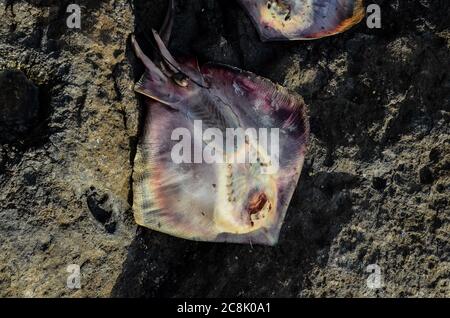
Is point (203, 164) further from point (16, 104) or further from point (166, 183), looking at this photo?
point (16, 104)

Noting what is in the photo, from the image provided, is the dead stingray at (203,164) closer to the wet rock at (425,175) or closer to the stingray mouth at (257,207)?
the stingray mouth at (257,207)

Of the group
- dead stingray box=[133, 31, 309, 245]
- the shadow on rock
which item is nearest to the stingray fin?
dead stingray box=[133, 31, 309, 245]

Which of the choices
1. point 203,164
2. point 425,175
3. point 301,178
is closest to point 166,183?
point 203,164

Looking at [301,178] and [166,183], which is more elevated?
Result: [301,178]

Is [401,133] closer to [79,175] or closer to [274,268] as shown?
[274,268]

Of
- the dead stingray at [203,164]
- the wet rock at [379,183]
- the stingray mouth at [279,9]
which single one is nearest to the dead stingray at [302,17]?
the stingray mouth at [279,9]

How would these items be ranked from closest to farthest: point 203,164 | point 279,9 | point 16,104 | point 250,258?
point 16,104
point 203,164
point 250,258
point 279,9
